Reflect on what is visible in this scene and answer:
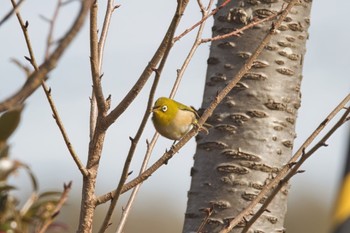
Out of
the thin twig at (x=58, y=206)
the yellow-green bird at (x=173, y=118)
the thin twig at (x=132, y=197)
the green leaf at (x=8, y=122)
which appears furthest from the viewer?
the yellow-green bird at (x=173, y=118)

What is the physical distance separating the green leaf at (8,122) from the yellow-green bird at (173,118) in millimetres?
3168

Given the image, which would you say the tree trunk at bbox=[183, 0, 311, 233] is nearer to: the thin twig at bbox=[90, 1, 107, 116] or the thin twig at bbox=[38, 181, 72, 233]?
the thin twig at bbox=[90, 1, 107, 116]

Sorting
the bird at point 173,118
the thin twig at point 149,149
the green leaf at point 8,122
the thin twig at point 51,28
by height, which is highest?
the bird at point 173,118

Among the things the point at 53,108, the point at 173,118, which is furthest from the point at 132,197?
the point at 173,118

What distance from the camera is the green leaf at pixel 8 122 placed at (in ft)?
5.29

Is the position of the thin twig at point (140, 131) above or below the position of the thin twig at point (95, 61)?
below

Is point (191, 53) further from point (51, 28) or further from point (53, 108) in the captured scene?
point (51, 28)

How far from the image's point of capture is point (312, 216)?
4050 cm

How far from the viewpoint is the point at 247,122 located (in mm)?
3342

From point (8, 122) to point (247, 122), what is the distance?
1828 millimetres

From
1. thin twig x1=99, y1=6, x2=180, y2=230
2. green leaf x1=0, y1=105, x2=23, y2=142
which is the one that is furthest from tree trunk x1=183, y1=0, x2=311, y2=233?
green leaf x1=0, y1=105, x2=23, y2=142

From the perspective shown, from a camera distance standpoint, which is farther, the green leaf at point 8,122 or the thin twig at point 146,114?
the thin twig at point 146,114

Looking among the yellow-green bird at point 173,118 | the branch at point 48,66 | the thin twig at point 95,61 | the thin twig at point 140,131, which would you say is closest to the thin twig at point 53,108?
Answer: the thin twig at point 95,61

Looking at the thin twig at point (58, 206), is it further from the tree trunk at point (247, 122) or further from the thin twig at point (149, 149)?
the tree trunk at point (247, 122)
